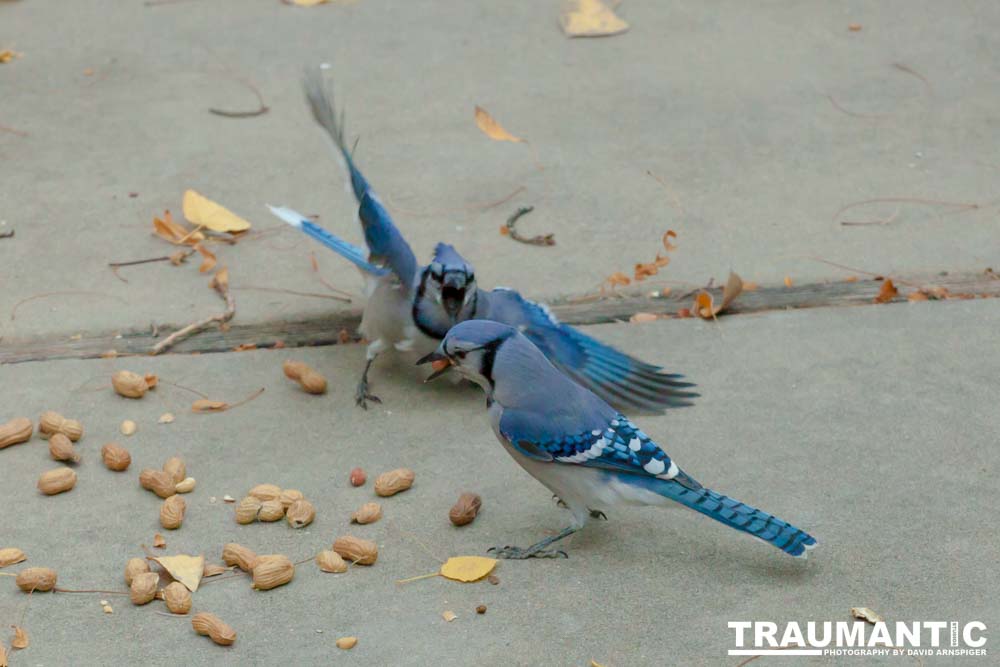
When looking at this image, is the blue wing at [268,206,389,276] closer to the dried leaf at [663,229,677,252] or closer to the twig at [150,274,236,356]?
the twig at [150,274,236,356]

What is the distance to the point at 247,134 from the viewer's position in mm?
4660

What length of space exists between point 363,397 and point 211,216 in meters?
1.07

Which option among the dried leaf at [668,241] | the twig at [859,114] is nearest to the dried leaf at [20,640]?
the dried leaf at [668,241]

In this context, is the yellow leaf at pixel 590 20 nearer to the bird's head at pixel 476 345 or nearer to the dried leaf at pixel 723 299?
Answer: the dried leaf at pixel 723 299

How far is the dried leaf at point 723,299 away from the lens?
11.7ft

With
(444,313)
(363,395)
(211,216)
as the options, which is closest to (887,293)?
(444,313)

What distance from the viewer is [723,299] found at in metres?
3.62

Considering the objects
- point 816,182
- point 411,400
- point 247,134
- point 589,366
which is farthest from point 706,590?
point 247,134

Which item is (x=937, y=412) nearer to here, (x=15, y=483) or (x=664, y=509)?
(x=664, y=509)

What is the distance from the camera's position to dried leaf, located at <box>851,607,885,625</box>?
243 centimetres

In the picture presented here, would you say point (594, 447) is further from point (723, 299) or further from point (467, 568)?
point (723, 299)

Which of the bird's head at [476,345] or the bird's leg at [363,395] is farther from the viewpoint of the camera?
the bird's leg at [363,395]

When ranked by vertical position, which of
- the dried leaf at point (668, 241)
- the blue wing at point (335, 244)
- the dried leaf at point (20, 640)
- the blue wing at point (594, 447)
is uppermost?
the blue wing at point (594, 447)

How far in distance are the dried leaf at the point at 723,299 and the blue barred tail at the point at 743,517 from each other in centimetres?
105
